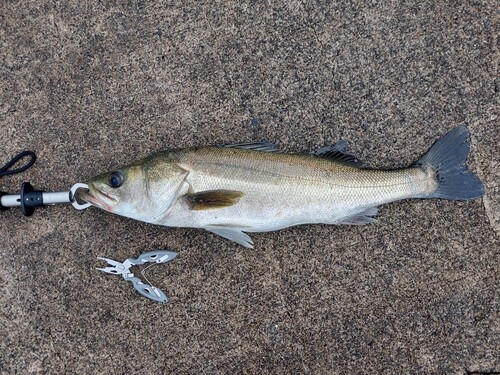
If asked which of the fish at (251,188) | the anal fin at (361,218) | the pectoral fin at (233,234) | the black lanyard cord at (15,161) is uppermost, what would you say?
the black lanyard cord at (15,161)

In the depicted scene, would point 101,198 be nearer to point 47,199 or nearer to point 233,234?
point 47,199

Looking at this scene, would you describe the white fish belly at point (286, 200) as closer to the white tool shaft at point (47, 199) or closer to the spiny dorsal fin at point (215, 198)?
the spiny dorsal fin at point (215, 198)

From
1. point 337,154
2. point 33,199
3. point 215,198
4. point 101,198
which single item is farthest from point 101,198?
point 337,154

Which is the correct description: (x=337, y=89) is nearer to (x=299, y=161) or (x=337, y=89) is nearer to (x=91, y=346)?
(x=299, y=161)

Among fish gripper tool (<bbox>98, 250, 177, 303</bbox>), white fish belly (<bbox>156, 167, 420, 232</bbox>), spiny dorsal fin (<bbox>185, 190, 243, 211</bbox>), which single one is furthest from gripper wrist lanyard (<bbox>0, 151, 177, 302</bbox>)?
spiny dorsal fin (<bbox>185, 190, 243, 211</bbox>)

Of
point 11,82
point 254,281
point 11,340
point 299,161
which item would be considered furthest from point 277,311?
point 11,82

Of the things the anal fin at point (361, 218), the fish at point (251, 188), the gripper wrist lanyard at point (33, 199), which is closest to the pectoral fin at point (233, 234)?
the fish at point (251, 188)
